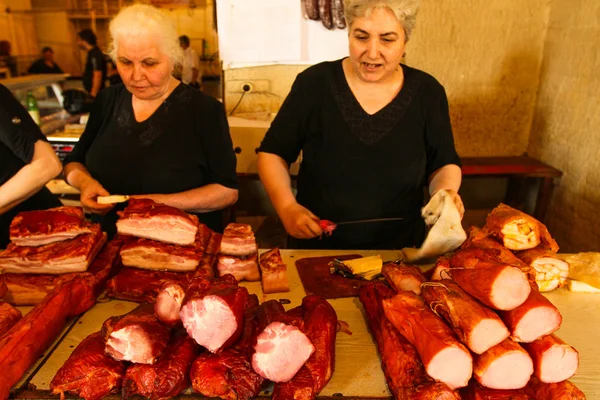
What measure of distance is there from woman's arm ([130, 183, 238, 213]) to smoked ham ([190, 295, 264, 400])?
1.33 metres

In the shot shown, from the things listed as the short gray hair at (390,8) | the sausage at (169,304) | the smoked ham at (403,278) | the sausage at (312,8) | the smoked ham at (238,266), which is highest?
the sausage at (312,8)

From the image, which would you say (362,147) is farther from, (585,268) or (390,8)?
(585,268)

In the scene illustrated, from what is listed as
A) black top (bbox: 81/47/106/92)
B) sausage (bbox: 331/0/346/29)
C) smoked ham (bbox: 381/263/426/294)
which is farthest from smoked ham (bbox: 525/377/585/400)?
black top (bbox: 81/47/106/92)


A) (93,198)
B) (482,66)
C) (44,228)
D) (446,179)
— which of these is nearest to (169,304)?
(44,228)

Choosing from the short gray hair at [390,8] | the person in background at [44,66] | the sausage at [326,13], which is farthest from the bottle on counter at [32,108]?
the person in background at [44,66]

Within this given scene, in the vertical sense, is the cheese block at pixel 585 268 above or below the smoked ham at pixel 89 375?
below

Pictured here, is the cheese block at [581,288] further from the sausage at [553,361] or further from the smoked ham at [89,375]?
the smoked ham at [89,375]

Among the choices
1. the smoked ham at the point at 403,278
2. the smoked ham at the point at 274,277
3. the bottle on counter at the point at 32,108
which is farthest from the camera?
the bottle on counter at the point at 32,108

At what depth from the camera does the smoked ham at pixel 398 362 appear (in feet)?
4.63

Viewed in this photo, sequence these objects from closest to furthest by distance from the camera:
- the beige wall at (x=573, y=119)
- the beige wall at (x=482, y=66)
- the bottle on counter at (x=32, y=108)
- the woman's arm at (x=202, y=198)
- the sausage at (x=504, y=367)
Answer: the sausage at (x=504, y=367), the woman's arm at (x=202, y=198), the beige wall at (x=573, y=119), the beige wall at (x=482, y=66), the bottle on counter at (x=32, y=108)

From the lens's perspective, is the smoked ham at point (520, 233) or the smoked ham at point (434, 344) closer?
the smoked ham at point (434, 344)

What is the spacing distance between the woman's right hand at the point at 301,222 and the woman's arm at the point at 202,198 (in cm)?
44

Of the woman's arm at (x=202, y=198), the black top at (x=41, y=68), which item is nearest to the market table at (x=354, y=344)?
the woman's arm at (x=202, y=198)

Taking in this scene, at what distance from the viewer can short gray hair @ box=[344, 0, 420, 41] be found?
94.3 inches
